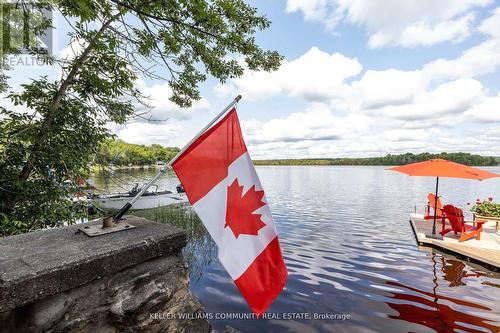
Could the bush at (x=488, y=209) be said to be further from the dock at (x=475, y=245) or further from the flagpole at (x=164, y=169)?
the flagpole at (x=164, y=169)

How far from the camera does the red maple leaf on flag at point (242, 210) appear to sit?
97.4 inches

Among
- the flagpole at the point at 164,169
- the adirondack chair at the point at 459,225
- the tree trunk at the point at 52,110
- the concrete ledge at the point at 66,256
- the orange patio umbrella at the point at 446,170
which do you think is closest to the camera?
the concrete ledge at the point at 66,256

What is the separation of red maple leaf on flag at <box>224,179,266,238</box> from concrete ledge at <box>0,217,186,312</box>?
1.57ft

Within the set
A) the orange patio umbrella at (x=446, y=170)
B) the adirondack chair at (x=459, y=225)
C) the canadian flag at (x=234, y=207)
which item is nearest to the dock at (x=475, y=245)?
the adirondack chair at (x=459, y=225)

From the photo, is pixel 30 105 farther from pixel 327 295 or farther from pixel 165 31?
pixel 327 295

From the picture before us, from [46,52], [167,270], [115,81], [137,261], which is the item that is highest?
[46,52]

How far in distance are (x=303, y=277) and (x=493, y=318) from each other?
4.19 meters

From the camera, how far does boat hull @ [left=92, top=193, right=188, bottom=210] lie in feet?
61.1

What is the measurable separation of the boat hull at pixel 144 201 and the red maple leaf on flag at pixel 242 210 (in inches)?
640

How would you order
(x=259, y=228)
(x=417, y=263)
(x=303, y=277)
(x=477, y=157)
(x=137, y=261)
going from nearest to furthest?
1. (x=137, y=261)
2. (x=259, y=228)
3. (x=303, y=277)
4. (x=417, y=263)
5. (x=477, y=157)

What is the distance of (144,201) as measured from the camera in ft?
65.3

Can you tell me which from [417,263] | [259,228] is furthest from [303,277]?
[259,228]

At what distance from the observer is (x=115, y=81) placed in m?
5.77

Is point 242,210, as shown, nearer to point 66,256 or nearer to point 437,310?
point 66,256
